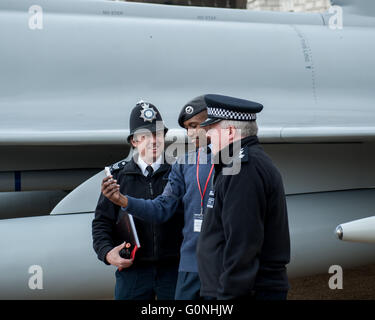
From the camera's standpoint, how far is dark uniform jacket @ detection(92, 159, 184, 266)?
2393 mm

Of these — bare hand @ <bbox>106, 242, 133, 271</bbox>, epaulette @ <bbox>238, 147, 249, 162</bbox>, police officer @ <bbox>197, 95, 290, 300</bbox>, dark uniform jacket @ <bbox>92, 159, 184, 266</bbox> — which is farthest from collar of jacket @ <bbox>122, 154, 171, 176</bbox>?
epaulette @ <bbox>238, 147, 249, 162</bbox>

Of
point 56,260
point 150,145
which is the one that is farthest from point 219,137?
point 56,260

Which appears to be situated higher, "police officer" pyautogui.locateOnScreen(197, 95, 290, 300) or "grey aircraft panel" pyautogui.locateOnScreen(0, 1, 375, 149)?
"grey aircraft panel" pyautogui.locateOnScreen(0, 1, 375, 149)

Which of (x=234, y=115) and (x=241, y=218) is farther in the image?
(x=234, y=115)

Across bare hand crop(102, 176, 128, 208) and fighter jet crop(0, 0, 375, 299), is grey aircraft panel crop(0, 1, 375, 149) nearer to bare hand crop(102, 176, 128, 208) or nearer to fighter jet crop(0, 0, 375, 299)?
fighter jet crop(0, 0, 375, 299)

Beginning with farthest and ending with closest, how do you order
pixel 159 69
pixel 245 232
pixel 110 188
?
pixel 159 69 < pixel 110 188 < pixel 245 232

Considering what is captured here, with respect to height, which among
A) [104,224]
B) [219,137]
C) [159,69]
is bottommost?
[104,224]

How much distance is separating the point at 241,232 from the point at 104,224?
37.2 inches

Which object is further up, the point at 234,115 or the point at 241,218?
the point at 234,115

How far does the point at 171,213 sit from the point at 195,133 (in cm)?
35

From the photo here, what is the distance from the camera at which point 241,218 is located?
5.63 feet

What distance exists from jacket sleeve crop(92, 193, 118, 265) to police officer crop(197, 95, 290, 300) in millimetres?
685

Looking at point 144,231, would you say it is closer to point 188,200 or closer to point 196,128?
point 188,200

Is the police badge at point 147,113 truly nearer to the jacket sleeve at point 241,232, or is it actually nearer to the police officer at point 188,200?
the police officer at point 188,200
